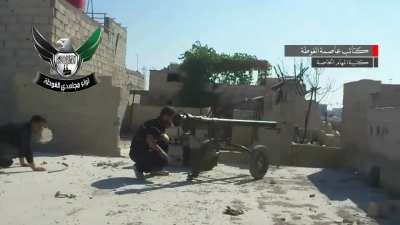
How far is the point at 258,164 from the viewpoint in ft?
32.0

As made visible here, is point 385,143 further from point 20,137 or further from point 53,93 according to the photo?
point 53,93

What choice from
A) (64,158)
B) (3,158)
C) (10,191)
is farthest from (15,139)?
(64,158)

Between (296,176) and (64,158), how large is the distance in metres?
5.08

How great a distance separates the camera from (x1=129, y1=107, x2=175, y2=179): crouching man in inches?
336

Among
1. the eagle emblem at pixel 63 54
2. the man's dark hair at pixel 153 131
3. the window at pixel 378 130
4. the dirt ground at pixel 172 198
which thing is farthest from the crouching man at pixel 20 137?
the window at pixel 378 130

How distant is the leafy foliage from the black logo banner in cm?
2655

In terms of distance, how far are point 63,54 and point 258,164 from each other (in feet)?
28.4

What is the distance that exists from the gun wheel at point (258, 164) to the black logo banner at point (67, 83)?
5599mm

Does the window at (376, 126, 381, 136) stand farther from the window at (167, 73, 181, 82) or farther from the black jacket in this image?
the window at (167, 73, 181, 82)

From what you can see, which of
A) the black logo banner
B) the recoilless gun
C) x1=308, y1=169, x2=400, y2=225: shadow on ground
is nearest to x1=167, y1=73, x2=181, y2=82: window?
the black logo banner

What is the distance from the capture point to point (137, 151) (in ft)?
28.6

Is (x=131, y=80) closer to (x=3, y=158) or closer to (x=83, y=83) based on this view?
(x=83, y=83)

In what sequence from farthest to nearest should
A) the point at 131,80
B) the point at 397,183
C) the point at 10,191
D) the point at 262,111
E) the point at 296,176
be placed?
the point at 131,80, the point at 262,111, the point at 296,176, the point at 397,183, the point at 10,191

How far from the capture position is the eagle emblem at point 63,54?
15.2m
